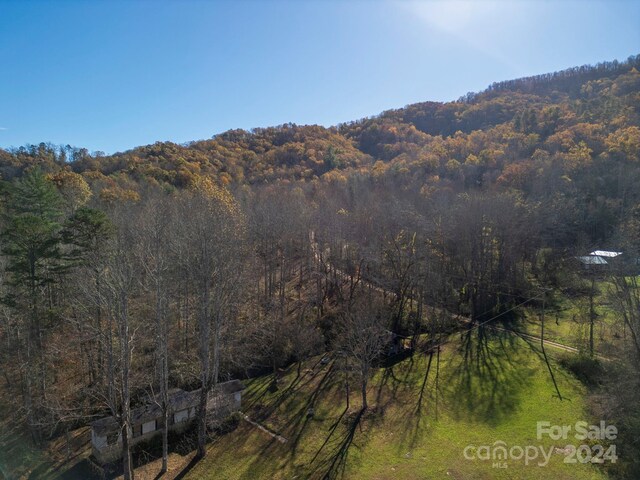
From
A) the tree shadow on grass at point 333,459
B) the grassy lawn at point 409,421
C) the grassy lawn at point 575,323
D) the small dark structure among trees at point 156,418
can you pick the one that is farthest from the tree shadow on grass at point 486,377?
the small dark structure among trees at point 156,418

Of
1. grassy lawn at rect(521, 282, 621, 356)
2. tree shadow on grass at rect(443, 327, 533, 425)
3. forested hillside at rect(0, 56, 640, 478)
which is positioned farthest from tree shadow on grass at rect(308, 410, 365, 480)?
grassy lawn at rect(521, 282, 621, 356)

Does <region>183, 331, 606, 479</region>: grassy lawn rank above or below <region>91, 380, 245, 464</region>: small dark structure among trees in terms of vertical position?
below

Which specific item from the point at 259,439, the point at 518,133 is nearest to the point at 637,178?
the point at 518,133

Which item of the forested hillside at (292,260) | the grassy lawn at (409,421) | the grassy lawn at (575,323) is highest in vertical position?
the forested hillside at (292,260)

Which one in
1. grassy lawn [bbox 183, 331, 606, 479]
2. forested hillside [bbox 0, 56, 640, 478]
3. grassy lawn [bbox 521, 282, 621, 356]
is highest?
forested hillside [bbox 0, 56, 640, 478]

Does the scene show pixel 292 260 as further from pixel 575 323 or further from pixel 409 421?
pixel 575 323

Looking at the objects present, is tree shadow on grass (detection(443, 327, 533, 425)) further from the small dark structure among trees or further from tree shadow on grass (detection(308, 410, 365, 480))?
the small dark structure among trees

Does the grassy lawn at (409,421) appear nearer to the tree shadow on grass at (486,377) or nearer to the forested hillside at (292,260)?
the tree shadow on grass at (486,377)

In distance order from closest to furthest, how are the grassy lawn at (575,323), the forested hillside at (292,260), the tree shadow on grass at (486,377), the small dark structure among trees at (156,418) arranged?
the small dark structure among trees at (156,418), the forested hillside at (292,260), the tree shadow on grass at (486,377), the grassy lawn at (575,323)
